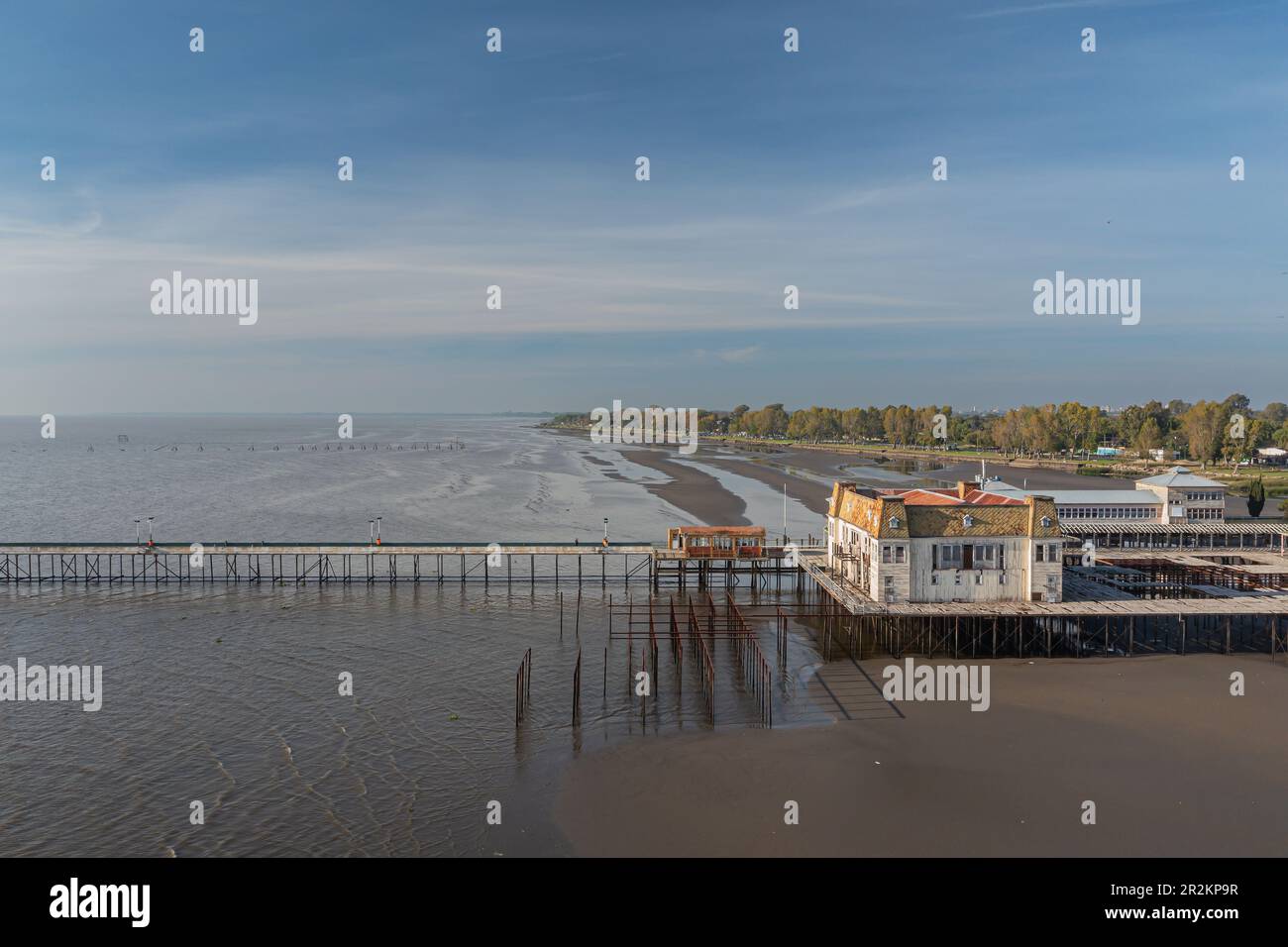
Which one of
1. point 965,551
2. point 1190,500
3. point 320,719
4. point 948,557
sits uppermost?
point 1190,500

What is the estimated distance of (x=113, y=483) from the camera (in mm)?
136500

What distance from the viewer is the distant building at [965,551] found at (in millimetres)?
43594

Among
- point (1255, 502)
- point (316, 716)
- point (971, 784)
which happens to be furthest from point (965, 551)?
point (1255, 502)

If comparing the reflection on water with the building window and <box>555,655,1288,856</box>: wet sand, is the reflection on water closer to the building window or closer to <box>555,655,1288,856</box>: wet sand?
<box>555,655,1288,856</box>: wet sand

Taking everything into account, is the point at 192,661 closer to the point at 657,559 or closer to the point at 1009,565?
the point at 657,559

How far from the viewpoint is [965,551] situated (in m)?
44.2

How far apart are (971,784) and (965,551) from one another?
60.4 ft

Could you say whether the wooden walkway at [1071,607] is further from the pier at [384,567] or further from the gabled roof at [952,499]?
the pier at [384,567]

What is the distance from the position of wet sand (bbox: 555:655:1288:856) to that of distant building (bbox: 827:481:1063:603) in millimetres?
7968

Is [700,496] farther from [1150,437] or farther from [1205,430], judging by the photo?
[1150,437]

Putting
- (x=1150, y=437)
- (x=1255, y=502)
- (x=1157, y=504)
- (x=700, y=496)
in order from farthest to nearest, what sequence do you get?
(x=1150, y=437) < (x=700, y=496) < (x=1255, y=502) < (x=1157, y=504)
